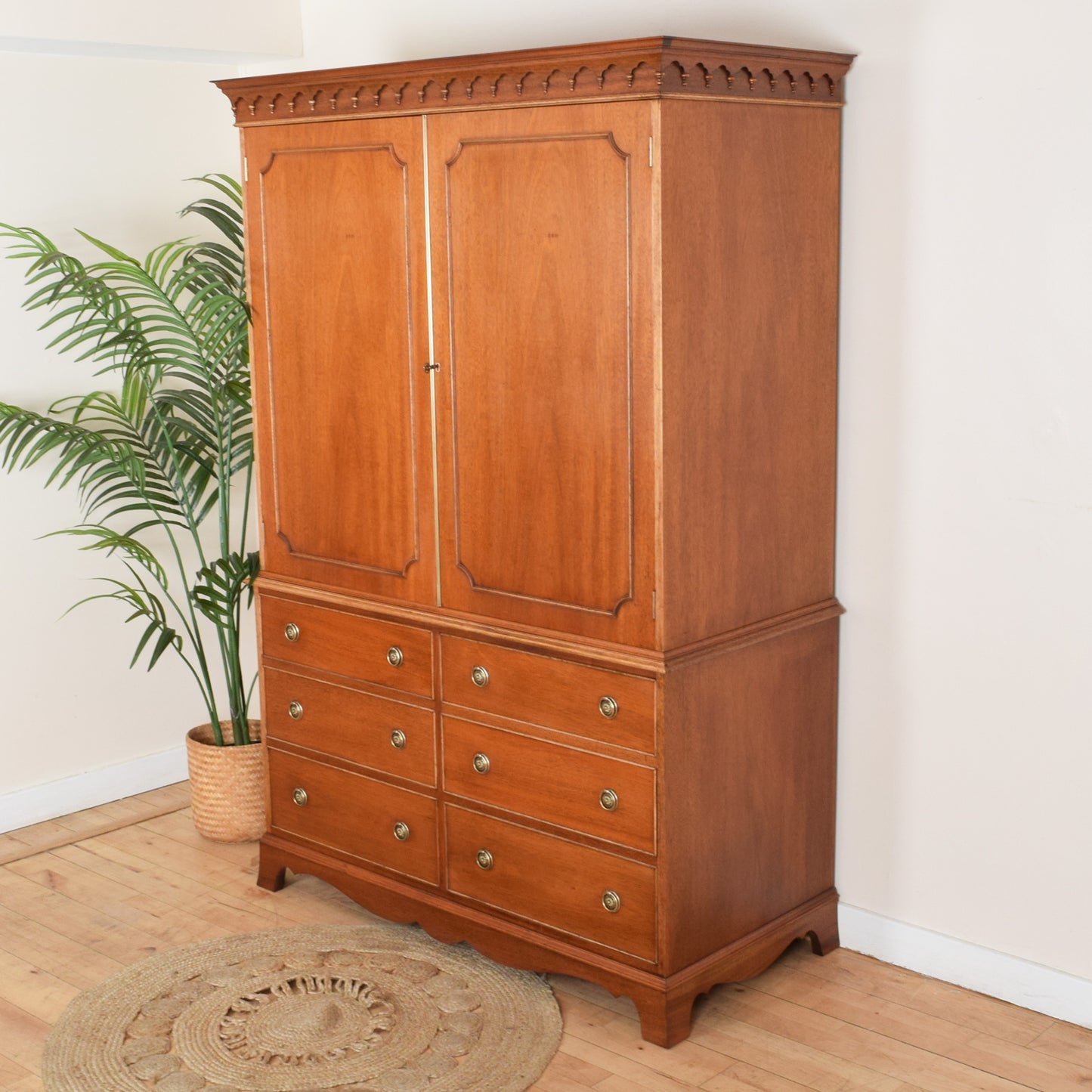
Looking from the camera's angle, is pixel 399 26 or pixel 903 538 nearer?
pixel 903 538

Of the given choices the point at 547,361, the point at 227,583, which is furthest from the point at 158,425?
the point at 547,361

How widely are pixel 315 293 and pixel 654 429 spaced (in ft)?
3.16

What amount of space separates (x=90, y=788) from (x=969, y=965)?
2.47 metres

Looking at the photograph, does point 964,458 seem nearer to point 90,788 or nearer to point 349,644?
point 349,644

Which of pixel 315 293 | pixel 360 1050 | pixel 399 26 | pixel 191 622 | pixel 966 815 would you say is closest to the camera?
pixel 360 1050

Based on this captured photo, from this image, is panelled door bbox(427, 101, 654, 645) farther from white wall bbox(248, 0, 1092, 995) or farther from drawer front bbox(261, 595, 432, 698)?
white wall bbox(248, 0, 1092, 995)

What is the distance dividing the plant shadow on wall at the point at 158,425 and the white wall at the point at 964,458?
4.39ft

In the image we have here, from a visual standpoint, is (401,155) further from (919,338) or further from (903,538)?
(903,538)

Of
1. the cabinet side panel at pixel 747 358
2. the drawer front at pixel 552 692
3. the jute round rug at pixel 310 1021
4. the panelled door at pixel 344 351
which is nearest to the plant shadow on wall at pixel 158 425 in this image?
the panelled door at pixel 344 351

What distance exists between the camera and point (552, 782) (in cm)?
284

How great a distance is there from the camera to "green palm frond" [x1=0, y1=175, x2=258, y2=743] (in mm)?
3480

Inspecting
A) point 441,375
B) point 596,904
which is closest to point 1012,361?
point 441,375

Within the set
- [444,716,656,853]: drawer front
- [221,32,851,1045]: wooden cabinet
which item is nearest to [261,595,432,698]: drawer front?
[221,32,851,1045]: wooden cabinet

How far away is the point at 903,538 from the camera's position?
2.91 meters
